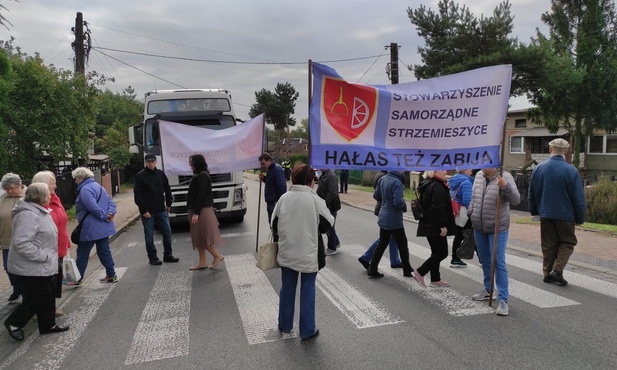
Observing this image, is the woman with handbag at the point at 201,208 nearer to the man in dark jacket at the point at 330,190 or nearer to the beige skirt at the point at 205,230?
the beige skirt at the point at 205,230

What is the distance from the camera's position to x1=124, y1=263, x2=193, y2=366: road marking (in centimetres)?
397

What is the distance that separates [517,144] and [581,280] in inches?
1370

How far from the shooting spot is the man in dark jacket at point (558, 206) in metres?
5.58

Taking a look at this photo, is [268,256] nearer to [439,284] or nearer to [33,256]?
[33,256]

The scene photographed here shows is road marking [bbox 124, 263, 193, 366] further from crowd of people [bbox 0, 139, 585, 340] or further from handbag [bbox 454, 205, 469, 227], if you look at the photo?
handbag [bbox 454, 205, 469, 227]

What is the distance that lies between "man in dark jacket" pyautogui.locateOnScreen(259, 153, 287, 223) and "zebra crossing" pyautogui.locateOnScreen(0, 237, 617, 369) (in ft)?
5.03

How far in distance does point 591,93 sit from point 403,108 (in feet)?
106

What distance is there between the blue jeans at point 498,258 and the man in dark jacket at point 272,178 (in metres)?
3.70

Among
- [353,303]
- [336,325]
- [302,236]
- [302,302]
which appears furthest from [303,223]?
[353,303]

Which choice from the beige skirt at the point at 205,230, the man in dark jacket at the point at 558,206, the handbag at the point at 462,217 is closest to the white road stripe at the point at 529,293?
the man in dark jacket at the point at 558,206

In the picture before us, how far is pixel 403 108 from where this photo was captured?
4.78 meters

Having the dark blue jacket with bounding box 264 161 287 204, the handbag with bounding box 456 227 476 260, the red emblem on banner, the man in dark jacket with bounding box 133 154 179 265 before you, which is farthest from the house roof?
the red emblem on banner

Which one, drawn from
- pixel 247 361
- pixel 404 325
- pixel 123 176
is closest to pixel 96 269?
pixel 247 361

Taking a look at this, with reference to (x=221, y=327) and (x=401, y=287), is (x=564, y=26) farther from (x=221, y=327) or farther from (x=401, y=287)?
(x=221, y=327)
